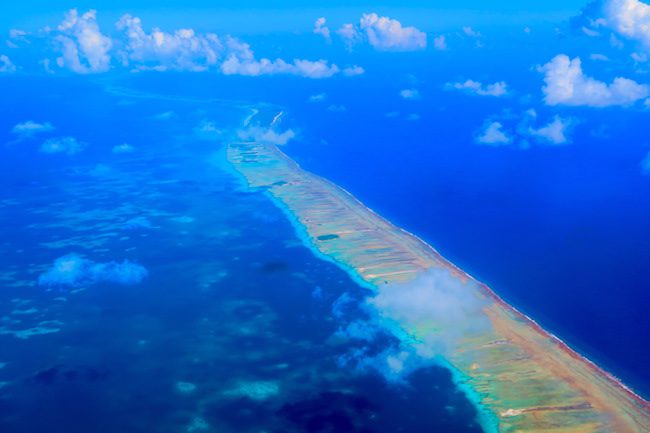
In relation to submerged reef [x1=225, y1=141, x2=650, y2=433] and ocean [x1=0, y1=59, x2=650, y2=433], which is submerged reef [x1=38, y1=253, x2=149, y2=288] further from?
submerged reef [x1=225, y1=141, x2=650, y2=433]

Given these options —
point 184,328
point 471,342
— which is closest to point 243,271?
point 184,328

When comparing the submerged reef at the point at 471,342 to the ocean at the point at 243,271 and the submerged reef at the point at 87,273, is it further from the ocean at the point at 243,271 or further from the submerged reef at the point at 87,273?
the submerged reef at the point at 87,273

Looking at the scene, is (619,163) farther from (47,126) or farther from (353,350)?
(47,126)

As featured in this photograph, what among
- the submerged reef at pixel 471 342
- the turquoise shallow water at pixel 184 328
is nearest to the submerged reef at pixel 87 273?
the turquoise shallow water at pixel 184 328

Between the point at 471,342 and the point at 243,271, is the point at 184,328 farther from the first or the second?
the point at 471,342

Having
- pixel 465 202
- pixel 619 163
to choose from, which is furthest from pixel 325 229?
pixel 619 163
